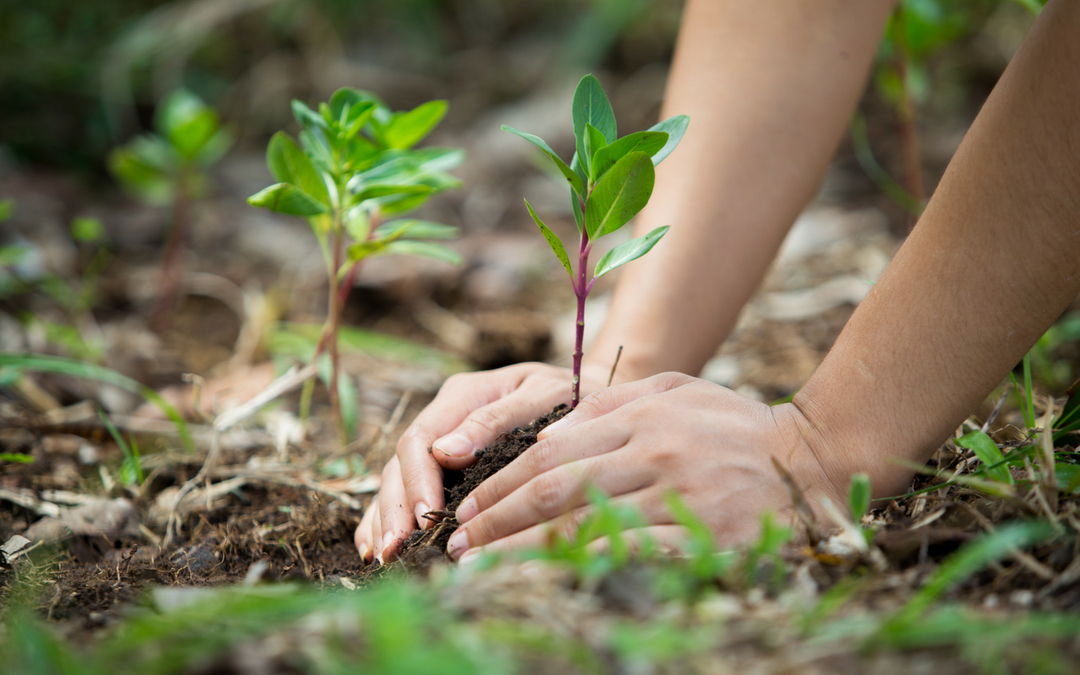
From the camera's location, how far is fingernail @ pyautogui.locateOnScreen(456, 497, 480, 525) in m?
1.04

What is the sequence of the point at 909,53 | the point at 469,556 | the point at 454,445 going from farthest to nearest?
the point at 909,53 → the point at 454,445 → the point at 469,556

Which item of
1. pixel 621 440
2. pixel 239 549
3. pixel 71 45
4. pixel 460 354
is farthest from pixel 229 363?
pixel 71 45

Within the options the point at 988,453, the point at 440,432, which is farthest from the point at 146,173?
the point at 988,453

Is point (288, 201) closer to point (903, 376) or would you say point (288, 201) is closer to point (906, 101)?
point (903, 376)

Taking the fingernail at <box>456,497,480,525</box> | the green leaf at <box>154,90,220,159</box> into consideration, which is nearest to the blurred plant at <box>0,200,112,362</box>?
the green leaf at <box>154,90,220,159</box>

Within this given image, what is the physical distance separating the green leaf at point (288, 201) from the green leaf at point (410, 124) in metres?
0.22

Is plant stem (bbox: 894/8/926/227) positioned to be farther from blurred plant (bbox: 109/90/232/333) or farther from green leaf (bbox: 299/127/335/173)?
blurred plant (bbox: 109/90/232/333)

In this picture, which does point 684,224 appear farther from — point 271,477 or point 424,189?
point 271,477

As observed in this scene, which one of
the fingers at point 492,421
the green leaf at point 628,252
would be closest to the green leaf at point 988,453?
the green leaf at point 628,252

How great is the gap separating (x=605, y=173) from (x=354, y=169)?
21.4 inches

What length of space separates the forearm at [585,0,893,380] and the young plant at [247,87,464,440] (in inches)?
17.3

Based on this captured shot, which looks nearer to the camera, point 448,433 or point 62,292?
point 448,433

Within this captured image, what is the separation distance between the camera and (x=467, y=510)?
104 centimetres

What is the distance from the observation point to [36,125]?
144 inches
